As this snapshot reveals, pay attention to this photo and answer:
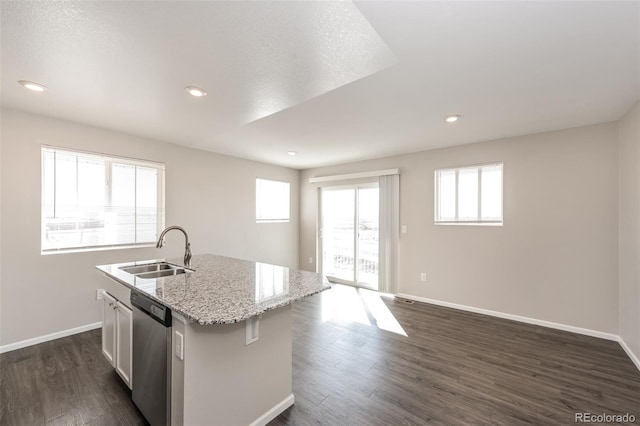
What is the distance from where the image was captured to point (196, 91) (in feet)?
7.32

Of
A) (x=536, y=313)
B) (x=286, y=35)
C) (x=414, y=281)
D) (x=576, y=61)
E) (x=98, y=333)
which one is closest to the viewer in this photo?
(x=286, y=35)

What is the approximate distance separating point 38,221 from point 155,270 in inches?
62.2

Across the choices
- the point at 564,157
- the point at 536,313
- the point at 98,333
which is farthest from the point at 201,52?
the point at 536,313

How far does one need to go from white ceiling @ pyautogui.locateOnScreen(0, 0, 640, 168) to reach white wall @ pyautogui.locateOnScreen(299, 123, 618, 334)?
41 centimetres

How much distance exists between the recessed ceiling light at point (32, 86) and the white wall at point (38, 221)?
34.1 inches

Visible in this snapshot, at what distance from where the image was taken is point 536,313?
3348 mm

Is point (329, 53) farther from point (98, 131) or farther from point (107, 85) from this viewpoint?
point (98, 131)

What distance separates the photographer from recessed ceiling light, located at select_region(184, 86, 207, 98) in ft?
7.15

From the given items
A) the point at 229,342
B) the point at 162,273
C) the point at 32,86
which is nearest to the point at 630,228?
the point at 229,342

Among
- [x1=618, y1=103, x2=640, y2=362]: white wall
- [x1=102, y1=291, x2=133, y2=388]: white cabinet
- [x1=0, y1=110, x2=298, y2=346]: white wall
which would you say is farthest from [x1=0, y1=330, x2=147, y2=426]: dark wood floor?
[x1=618, y1=103, x2=640, y2=362]: white wall

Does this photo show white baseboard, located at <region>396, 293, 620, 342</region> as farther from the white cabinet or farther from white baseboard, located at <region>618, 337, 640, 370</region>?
the white cabinet

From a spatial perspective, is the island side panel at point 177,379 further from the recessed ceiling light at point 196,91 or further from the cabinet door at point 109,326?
the recessed ceiling light at point 196,91

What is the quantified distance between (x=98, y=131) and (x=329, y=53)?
3.19 meters

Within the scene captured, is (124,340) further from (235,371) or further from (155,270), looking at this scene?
(235,371)
